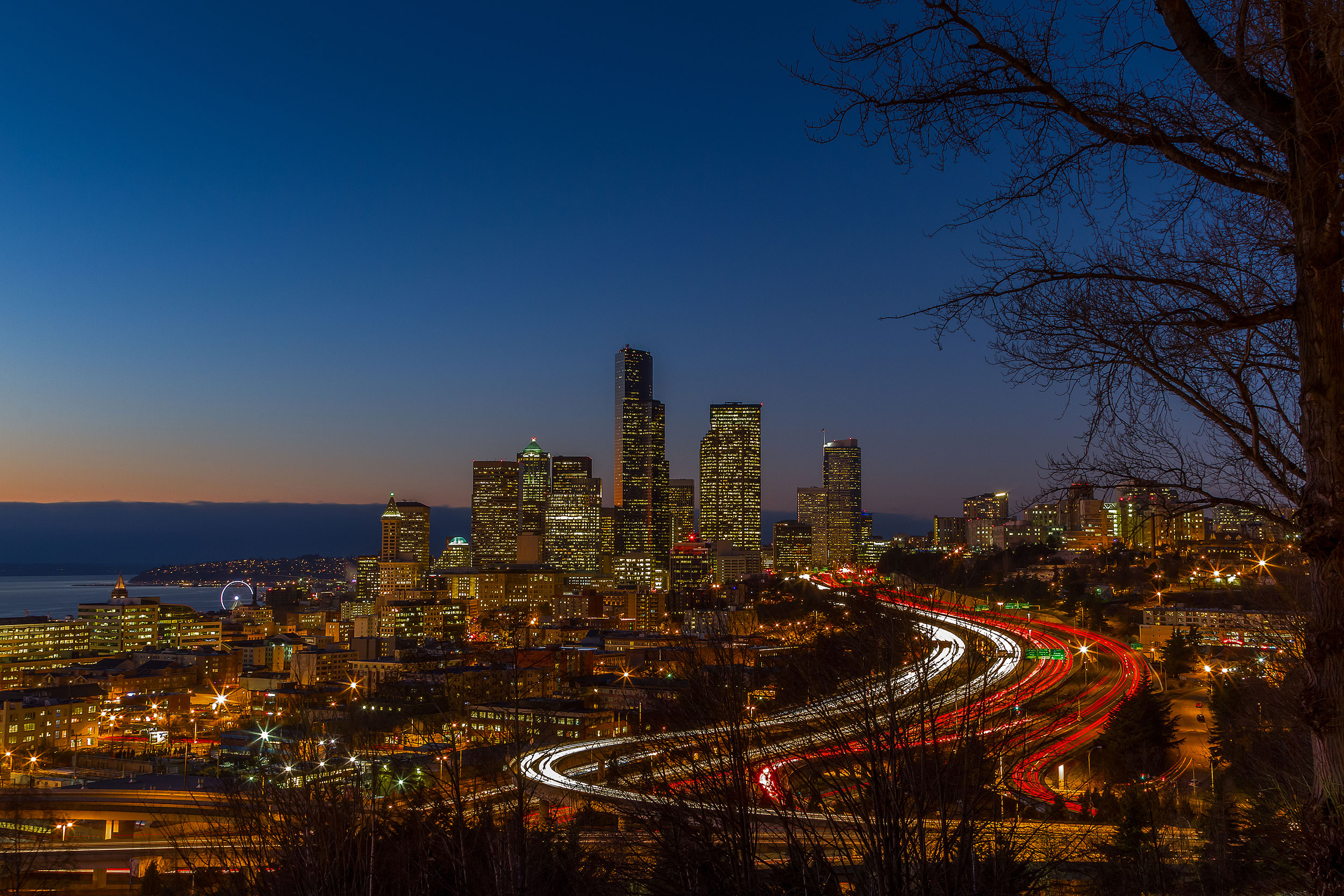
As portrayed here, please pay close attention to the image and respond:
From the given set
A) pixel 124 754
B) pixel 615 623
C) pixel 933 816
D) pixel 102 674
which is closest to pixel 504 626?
pixel 615 623

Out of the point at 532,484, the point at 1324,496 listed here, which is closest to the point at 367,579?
the point at 532,484

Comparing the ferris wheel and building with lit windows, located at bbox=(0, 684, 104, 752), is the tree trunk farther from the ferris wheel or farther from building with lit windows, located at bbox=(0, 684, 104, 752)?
the ferris wheel

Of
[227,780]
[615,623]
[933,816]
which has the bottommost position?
[615,623]

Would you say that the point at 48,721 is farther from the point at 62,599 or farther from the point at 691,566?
the point at 62,599

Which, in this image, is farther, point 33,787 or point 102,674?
point 102,674

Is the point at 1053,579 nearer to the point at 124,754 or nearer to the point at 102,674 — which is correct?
the point at 124,754

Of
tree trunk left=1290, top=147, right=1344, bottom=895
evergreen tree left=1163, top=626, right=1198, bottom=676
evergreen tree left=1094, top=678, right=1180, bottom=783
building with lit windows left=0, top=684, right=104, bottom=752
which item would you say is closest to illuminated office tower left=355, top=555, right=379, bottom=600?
building with lit windows left=0, top=684, right=104, bottom=752

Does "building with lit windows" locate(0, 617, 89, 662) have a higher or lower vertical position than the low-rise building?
lower
